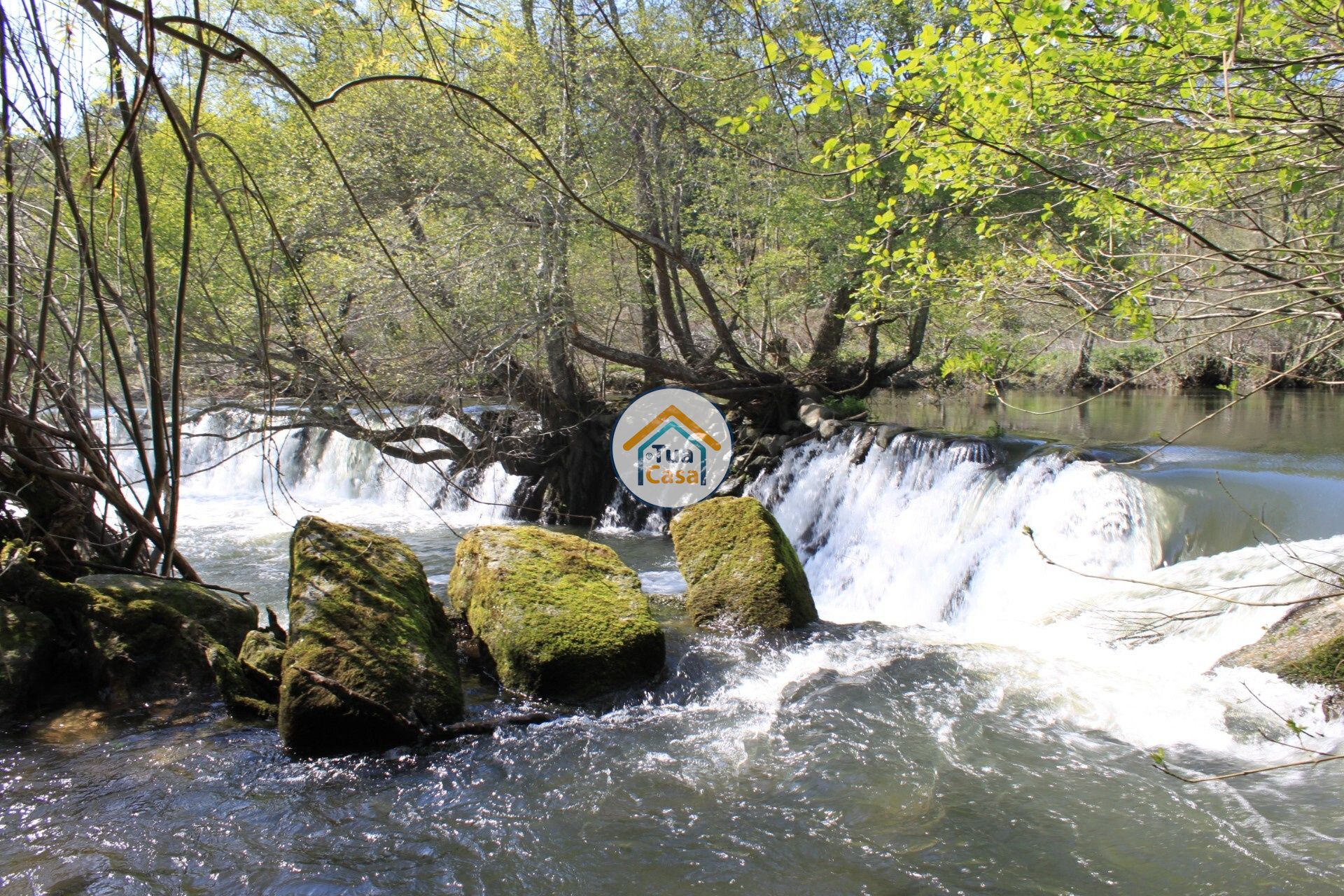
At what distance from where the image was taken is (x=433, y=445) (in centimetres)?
1236

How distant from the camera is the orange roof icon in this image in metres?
10.3

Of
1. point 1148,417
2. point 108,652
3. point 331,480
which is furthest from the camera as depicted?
point 1148,417

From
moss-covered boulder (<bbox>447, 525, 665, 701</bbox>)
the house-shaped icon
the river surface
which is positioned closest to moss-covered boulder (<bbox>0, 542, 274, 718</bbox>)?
the river surface

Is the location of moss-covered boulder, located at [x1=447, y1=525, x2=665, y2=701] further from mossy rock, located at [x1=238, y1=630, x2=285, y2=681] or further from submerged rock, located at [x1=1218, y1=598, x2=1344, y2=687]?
submerged rock, located at [x1=1218, y1=598, x2=1344, y2=687]

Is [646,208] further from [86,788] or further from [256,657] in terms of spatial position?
[86,788]

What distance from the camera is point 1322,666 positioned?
4973mm

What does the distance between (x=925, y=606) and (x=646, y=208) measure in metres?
5.95

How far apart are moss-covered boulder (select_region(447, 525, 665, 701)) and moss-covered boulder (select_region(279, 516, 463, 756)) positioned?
0.40 metres

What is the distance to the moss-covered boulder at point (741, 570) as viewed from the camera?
6309 mm

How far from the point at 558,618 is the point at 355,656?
1267 millimetres

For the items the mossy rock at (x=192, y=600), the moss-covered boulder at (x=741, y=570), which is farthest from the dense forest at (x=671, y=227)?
the moss-covered boulder at (x=741, y=570)

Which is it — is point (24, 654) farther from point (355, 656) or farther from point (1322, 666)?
point (1322, 666)

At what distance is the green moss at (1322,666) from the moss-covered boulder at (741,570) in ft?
9.57

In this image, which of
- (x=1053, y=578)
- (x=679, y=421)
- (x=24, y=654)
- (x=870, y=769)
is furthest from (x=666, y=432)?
(x=24, y=654)
